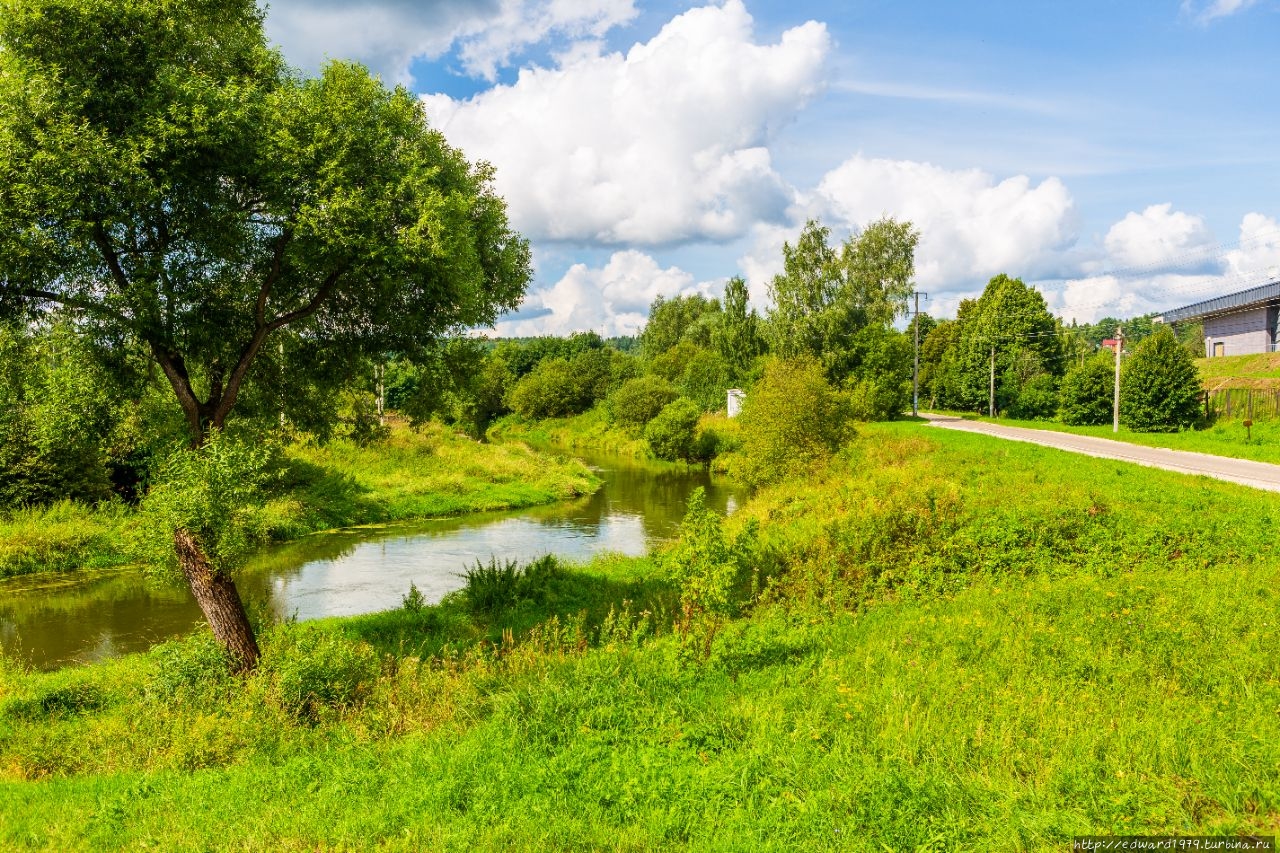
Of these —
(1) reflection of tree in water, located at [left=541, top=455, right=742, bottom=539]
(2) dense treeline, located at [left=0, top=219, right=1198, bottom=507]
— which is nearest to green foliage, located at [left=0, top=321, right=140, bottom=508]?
(2) dense treeline, located at [left=0, top=219, right=1198, bottom=507]

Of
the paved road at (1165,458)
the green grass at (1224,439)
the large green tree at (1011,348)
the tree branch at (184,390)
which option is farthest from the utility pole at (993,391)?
the tree branch at (184,390)

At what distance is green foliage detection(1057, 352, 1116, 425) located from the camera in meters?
40.3

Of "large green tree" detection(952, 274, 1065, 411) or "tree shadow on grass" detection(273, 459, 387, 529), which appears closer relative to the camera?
"tree shadow on grass" detection(273, 459, 387, 529)

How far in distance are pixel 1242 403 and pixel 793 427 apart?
69.4 feet

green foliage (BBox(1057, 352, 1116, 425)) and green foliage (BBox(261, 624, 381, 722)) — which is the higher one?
green foliage (BBox(1057, 352, 1116, 425))

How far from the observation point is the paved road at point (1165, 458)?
64.3ft

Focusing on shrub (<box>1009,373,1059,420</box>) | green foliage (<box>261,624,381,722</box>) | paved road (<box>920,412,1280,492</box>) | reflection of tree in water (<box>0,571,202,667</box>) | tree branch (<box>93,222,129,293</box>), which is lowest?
reflection of tree in water (<box>0,571,202,667</box>)

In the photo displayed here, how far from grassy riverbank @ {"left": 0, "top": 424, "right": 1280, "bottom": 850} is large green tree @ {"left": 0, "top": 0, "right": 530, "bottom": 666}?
2743 millimetres

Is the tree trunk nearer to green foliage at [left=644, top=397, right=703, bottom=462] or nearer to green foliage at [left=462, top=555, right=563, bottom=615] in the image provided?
green foliage at [left=462, top=555, right=563, bottom=615]

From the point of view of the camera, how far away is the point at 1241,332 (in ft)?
150

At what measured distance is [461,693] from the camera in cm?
867

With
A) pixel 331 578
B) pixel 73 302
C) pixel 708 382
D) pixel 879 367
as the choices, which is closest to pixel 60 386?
pixel 73 302

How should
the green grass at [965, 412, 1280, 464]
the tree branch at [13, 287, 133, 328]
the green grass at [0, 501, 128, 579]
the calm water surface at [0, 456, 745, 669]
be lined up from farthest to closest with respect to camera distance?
the green grass at [965, 412, 1280, 464] → the green grass at [0, 501, 128, 579] → the calm water surface at [0, 456, 745, 669] → the tree branch at [13, 287, 133, 328]

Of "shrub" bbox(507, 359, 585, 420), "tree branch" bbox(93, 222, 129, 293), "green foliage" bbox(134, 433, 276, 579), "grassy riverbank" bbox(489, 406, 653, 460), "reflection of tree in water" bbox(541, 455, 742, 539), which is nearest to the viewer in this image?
"green foliage" bbox(134, 433, 276, 579)
